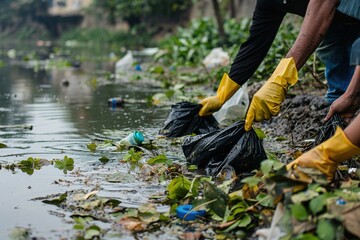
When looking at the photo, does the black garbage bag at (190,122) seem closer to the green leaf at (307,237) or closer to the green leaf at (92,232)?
the green leaf at (92,232)

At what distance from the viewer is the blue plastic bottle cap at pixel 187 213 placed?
2.93m

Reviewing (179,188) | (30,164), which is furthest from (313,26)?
(30,164)

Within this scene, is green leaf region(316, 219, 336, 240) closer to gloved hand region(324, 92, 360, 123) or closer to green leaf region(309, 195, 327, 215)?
green leaf region(309, 195, 327, 215)

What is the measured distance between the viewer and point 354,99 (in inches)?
143

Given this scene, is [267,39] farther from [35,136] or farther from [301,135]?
[35,136]

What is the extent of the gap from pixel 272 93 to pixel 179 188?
0.91 metres

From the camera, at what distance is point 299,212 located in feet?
7.91

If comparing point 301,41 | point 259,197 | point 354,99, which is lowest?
point 259,197

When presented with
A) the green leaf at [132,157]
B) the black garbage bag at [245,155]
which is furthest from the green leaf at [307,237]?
the green leaf at [132,157]

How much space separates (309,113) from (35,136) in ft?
7.74

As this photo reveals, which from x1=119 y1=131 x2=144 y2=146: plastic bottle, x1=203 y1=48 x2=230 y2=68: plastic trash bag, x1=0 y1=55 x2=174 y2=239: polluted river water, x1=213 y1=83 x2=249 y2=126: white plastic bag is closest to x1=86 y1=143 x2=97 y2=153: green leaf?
x1=0 y1=55 x2=174 y2=239: polluted river water

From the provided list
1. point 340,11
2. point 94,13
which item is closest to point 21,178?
point 340,11

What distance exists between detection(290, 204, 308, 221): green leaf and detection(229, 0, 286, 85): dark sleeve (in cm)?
239

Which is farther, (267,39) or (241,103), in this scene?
(241,103)
